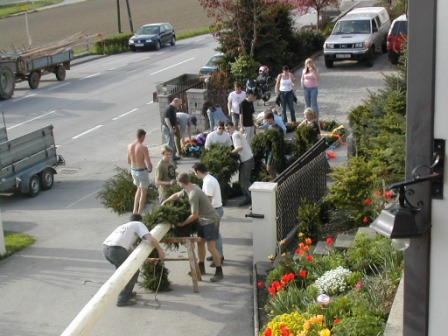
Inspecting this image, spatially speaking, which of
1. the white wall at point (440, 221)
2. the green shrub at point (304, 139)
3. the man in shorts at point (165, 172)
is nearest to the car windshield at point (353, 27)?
the green shrub at point (304, 139)

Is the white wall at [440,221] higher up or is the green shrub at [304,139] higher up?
the white wall at [440,221]

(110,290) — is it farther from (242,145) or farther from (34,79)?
(34,79)

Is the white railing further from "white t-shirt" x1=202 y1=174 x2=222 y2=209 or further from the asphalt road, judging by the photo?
the asphalt road

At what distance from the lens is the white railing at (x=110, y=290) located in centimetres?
868

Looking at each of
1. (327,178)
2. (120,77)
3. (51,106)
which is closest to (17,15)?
(120,77)

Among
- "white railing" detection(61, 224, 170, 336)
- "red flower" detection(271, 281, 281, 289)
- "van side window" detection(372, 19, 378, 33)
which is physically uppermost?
"van side window" detection(372, 19, 378, 33)

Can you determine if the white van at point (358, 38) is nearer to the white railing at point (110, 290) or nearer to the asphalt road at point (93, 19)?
the white railing at point (110, 290)

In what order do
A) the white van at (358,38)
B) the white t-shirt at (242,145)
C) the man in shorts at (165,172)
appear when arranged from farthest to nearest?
the white van at (358,38)
the white t-shirt at (242,145)
the man in shorts at (165,172)

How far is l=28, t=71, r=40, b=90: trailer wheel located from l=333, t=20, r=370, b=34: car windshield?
1144 cm

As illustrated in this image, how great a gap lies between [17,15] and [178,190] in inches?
2252

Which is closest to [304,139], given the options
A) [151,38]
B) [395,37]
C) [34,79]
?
[395,37]

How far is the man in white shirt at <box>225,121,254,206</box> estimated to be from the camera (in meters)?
14.1

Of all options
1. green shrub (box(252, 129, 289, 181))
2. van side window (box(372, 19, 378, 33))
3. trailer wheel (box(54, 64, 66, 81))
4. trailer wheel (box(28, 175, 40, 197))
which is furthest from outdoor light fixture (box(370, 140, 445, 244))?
trailer wheel (box(54, 64, 66, 81))

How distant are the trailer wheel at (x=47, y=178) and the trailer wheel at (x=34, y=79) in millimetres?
13521
